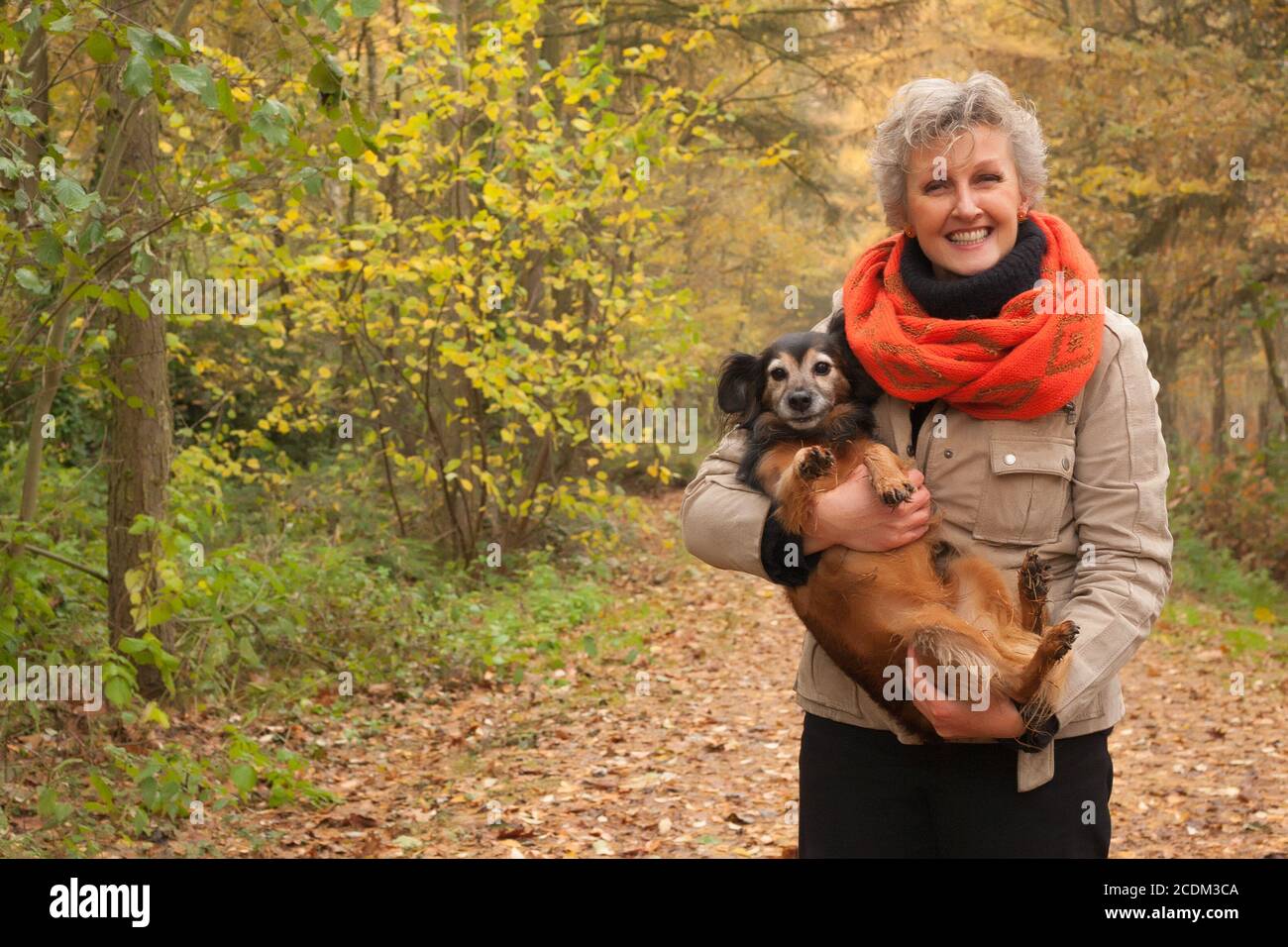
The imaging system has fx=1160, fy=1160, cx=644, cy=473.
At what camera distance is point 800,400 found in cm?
331

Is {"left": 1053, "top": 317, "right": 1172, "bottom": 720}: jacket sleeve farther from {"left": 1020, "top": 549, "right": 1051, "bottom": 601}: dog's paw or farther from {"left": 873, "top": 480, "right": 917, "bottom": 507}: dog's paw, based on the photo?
{"left": 873, "top": 480, "right": 917, "bottom": 507}: dog's paw

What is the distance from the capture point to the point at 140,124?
5.94 meters

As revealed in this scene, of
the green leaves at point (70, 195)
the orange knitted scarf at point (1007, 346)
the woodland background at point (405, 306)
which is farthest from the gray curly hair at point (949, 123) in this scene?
the green leaves at point (70, 195)

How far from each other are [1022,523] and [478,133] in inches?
341

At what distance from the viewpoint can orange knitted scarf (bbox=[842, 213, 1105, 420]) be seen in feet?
7.70

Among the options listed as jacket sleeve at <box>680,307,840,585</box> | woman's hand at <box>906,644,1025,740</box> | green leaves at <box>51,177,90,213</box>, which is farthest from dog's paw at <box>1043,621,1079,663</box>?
green leaves at <box>51,177,90,213</box>

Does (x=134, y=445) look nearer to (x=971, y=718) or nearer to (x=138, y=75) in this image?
(x=138, y=75)

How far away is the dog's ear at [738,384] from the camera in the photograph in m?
3.59

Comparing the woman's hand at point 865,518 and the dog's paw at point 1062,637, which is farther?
the woman's hand at point 865,518

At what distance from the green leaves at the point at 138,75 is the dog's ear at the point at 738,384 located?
1851mm

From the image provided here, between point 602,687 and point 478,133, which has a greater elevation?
point 478,133

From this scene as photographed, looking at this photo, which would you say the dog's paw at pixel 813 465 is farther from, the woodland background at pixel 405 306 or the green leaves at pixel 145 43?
the green leaves at pixel 145 43

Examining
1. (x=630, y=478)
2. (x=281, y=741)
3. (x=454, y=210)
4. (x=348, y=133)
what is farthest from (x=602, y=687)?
(x=630, y=478)

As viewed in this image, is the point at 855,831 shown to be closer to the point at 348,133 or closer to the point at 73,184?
the point at 348,133
